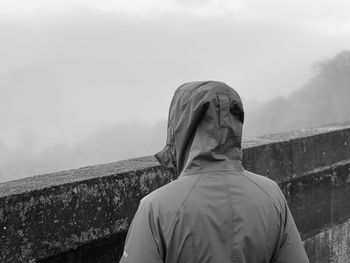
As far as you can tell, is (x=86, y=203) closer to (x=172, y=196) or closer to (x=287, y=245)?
(x=172, y=196)

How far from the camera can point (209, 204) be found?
1.77 metres

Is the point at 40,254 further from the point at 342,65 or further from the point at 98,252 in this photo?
the point at 342,65

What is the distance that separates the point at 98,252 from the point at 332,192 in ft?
8.15

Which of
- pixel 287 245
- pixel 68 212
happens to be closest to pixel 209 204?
pixel 287 245

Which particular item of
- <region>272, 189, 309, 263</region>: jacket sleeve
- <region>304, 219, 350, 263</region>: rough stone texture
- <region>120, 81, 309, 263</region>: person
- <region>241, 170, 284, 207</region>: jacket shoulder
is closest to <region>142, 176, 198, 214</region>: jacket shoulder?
<region>120, 81, 309, 263</region>: person

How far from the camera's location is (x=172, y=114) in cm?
189

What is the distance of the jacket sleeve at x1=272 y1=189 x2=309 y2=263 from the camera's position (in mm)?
1894

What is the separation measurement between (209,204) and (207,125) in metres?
0.27

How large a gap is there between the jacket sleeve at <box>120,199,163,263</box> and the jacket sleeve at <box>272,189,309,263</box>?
17.5 inches

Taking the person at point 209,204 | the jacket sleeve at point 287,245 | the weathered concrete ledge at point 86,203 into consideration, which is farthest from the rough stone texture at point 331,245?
the person at point 209,204

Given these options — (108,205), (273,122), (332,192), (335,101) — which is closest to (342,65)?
(335,101)

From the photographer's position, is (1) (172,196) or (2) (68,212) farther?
(2) (68,212)

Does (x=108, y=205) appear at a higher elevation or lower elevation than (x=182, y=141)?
lower

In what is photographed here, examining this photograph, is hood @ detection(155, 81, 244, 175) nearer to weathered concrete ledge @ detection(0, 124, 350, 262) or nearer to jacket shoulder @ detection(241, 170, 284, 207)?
jacket shoulder @ detection(241, 170, 284, 207)
